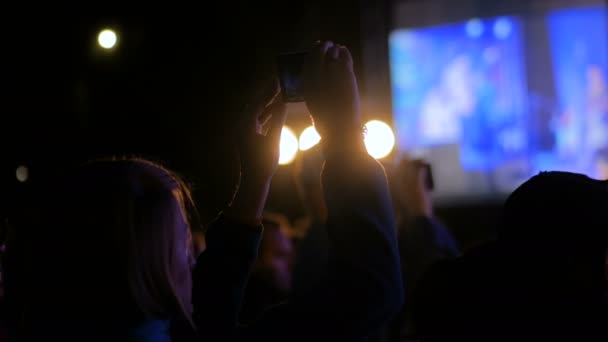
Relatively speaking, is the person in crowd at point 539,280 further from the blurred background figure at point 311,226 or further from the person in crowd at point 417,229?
the blurred background figure at point 311,226

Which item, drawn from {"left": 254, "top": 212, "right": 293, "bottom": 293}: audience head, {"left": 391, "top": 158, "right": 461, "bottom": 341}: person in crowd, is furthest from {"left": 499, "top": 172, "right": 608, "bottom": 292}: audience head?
{"left": 254, "top": 212, "right": 293, "bottom": 293}: audience head

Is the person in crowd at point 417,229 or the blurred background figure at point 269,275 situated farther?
the blurred background figure at point 269,275

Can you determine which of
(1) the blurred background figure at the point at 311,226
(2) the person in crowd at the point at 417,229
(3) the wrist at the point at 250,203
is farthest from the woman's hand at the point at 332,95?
(1) the blurred background figure at the point at 311,226

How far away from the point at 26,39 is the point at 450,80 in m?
3.19

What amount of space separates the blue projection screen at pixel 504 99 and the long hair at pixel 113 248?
4.15 meters

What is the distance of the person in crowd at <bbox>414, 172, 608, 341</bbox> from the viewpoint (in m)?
0.96

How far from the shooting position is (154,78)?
5246mm

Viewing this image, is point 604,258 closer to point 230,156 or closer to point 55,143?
point 230,156

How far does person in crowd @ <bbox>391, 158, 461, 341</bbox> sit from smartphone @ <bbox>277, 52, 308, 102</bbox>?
1449mm

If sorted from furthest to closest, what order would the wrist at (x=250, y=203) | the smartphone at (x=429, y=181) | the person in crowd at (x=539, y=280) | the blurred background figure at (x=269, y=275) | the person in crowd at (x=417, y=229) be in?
the blurred background figure at (x=269, y=275) → the smartphone at (x=429, y=181) → the person in crowd at (x=417, y=229) → the wrist at (x=250, y=203) → the person in crowd at (x=539, y=280)

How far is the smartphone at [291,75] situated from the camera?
99cm

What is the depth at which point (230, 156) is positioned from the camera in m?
5.16

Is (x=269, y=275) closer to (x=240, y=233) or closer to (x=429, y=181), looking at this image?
(x=429, y=181)

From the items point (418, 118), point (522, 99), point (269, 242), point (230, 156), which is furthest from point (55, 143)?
point (522, 99)
